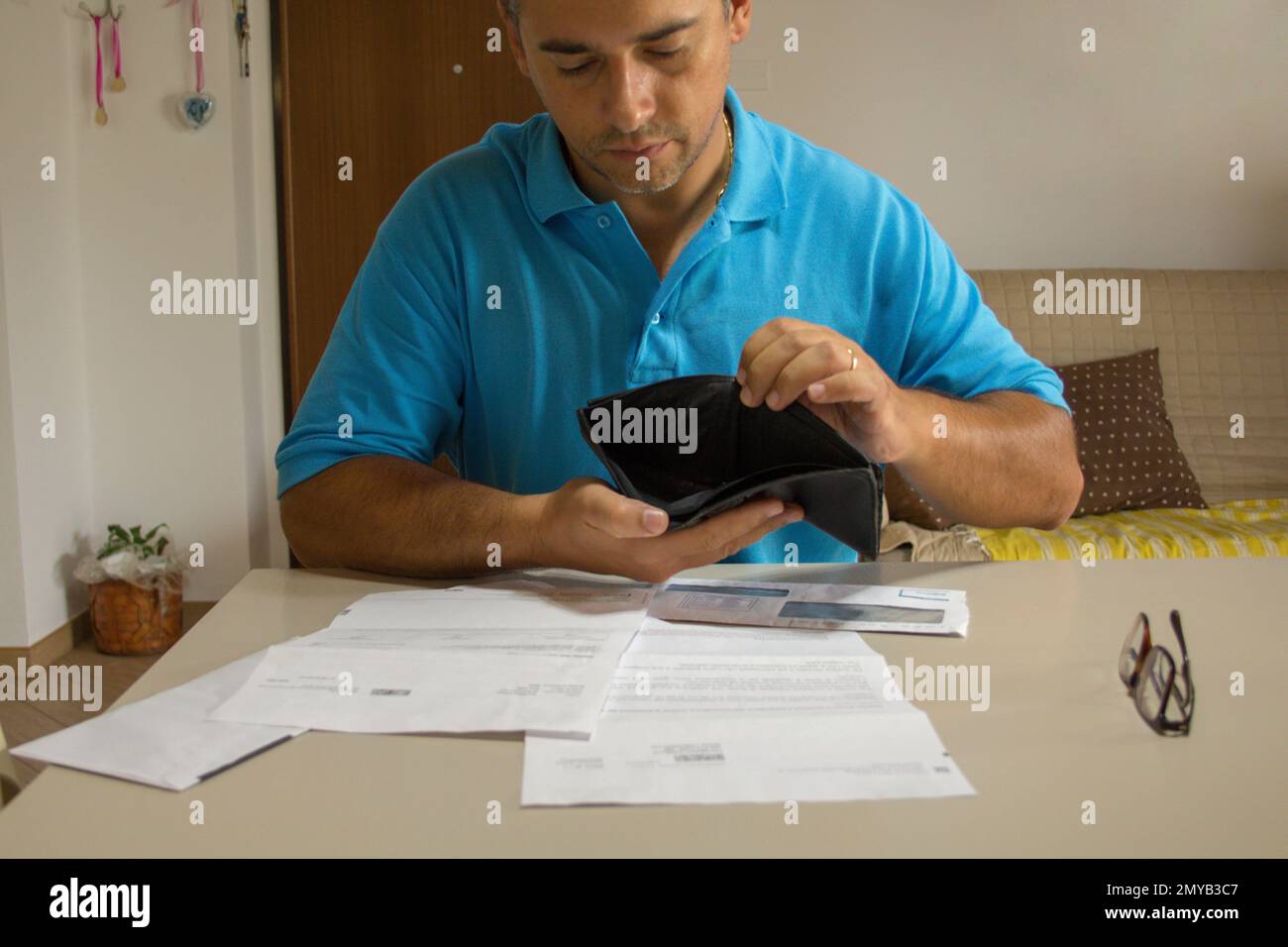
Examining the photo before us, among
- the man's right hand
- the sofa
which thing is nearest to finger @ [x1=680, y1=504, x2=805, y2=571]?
the man's right hand

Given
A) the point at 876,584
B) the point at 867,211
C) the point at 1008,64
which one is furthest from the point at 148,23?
the point at 876,584

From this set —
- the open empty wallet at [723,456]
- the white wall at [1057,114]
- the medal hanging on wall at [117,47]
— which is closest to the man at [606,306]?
the open empty wallet at [723,456]

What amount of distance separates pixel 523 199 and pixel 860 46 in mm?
2355

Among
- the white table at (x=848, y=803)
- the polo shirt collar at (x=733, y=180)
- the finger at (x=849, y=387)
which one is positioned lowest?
the white table at (x=848, y=803)

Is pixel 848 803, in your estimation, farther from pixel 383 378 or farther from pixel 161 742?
pixel 383 378

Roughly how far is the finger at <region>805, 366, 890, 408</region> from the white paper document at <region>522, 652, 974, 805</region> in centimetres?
24

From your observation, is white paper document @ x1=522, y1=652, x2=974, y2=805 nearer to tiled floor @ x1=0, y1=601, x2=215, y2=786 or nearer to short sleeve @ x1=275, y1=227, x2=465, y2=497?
short sleeve @ x1=275, y1=227, x2=465, y2=497

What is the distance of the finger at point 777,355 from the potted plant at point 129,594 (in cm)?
270

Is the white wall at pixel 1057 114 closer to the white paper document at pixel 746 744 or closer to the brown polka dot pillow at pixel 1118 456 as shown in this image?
the brown polka dot pillow at pixel 1118 456

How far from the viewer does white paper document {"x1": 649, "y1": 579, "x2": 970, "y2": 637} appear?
99 centimetres

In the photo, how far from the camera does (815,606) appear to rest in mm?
1035

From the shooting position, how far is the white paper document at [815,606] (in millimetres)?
985

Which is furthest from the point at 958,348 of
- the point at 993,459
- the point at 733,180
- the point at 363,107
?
the point at 363,107

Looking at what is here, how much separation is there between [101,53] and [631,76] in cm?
274
